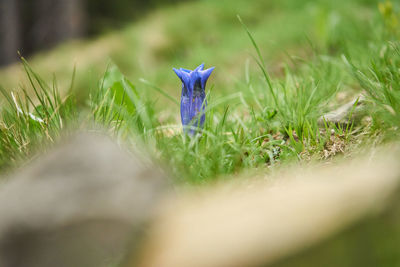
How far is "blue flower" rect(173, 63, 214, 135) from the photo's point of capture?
5.08 ft

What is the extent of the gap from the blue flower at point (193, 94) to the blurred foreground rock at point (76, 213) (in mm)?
660

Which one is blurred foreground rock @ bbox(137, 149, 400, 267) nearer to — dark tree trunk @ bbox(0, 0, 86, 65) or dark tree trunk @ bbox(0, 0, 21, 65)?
dark tree trunk @ bbox(0, 0, 86, 65)

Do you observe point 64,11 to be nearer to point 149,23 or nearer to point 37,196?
point 149,23

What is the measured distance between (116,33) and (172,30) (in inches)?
43.1

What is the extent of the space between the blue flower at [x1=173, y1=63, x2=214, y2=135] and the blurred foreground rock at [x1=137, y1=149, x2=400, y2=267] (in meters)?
0.74

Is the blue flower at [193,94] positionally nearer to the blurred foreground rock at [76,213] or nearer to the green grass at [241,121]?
the green grass at [241,121]

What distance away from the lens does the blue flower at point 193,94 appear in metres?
1.55

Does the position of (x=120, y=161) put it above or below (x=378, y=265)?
above

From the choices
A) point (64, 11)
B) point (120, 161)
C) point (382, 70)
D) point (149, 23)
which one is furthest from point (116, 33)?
point (120, 161)

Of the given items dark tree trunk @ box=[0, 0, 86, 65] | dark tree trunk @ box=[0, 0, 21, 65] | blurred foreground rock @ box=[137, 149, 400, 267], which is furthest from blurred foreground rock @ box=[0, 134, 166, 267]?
dark tree trunk @ box=[0, 0, 21, 65]

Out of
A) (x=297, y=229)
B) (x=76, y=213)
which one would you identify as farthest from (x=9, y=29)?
(x=297, y=229)

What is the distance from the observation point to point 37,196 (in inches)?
34.4

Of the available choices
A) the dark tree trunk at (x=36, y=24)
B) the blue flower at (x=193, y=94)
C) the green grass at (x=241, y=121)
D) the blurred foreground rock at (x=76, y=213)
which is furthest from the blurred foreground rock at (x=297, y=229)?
the dark tree trunk at (x=36, y=24)

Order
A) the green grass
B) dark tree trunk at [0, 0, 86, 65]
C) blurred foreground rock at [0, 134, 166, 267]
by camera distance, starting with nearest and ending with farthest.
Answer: blurred foreground rock at [0, 134, 166, 267] < the green grass < dark tree trunk at [0, 0, 86, 65]
